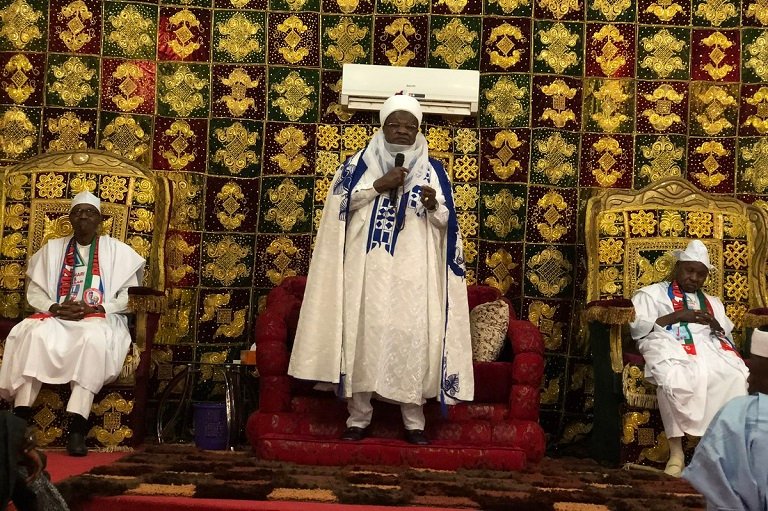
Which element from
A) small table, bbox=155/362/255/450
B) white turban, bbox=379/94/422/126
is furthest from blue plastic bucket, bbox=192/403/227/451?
white turban, bbox=379/94/422/126

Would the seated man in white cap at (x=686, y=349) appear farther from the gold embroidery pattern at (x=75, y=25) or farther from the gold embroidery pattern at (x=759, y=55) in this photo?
the gold embroidery pattern at (x=75, y=25)

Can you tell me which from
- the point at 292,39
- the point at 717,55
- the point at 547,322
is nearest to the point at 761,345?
the point at 547,322

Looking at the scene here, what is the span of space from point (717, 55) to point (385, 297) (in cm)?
359

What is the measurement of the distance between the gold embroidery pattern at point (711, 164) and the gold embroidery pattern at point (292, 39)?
10.0ft

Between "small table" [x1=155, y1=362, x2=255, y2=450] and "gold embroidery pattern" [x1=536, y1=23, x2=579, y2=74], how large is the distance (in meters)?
3.16

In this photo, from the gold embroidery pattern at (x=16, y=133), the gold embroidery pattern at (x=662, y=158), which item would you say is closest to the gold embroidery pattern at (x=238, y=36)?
the gold embroidery pattern at (x=16, y=133)

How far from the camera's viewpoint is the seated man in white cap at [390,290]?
21.4 feet

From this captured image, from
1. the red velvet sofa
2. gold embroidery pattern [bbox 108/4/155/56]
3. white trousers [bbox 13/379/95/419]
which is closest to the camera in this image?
the red velvet sofa

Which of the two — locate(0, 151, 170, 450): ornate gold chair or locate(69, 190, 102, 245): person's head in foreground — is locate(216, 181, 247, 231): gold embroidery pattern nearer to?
locate(0, 151, 170, 450): ornate gold chair

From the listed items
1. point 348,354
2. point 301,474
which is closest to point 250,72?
point 348,354

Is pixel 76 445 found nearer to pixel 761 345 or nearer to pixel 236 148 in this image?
pixel 236 148

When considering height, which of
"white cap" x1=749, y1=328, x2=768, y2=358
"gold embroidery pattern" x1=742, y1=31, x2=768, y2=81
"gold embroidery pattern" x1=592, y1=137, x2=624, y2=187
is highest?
"gold embroidery pattern" x1=742, y1=31, x2=768, y2=81

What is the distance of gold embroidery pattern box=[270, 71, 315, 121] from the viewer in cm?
835

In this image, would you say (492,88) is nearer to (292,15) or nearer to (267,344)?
(292,15)
